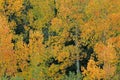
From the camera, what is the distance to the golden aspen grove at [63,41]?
79.8ft

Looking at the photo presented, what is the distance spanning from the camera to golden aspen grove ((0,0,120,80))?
2431 centimetres

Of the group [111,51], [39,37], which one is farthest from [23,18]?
[111,51]

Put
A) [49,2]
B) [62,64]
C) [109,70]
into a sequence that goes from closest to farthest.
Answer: [109,70] < [62,64] < [49,2]

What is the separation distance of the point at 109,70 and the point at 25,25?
8.15 m

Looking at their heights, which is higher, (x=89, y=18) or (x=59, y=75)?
(x=89, y=18)

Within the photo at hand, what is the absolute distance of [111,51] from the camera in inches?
897

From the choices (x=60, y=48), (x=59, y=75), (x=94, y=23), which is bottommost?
(x=59, y=75)

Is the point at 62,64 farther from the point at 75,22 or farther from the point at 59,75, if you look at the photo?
the point at 75,22

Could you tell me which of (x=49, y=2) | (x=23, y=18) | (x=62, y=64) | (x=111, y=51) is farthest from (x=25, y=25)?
(x=111, y=51)

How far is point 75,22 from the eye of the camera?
85.9 ft

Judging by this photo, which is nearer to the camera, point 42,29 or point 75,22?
point 75,22

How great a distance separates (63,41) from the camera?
26562mm

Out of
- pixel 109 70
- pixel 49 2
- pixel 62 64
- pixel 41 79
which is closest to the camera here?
pixel 109 70

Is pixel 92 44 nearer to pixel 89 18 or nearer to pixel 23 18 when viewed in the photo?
pixel 89 18
